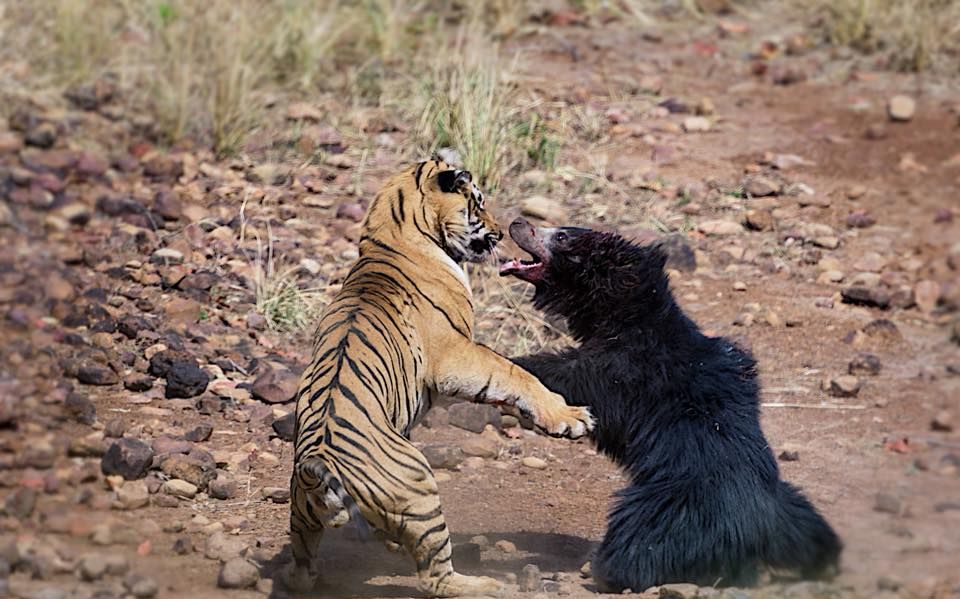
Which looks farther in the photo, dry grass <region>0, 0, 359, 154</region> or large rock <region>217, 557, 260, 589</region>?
dry grass <region>0, 0, 359, 154</region>

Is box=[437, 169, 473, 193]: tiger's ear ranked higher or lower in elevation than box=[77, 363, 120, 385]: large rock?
higher

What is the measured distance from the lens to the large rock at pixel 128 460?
6.08 metres

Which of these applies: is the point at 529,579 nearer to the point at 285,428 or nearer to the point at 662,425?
the point at 662,425

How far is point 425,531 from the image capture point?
473 centimetres

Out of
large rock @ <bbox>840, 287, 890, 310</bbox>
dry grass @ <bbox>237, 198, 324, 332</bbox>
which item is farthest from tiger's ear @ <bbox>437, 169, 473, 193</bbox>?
large rock @ <bbox>840, 287, 890, 310</bbox>

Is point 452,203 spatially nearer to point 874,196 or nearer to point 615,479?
point 615,479

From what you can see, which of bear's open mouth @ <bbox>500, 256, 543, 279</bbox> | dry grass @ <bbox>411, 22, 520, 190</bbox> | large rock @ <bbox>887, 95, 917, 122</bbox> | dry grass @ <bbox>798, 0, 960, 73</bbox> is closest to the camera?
bear's open mouth @ <bbox>500, 256, 543, 279</bbox>

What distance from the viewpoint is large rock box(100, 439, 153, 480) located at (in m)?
6.08

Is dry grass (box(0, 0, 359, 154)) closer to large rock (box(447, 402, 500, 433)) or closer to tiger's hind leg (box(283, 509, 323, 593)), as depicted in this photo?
large rock (box(447, 402, 500, 433))

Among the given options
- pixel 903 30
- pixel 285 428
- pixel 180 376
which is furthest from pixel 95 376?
pixel 903 30

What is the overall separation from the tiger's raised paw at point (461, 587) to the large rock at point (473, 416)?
2.20m

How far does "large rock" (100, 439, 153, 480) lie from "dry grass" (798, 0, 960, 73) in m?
8.22

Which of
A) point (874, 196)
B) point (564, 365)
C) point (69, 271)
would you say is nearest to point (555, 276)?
point (564, 365)

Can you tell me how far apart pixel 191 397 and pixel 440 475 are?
145cm
